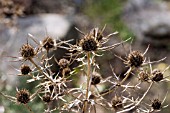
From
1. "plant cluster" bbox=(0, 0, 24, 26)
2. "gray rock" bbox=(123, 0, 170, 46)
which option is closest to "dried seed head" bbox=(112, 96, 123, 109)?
"plant cluster" bbox=(0, 0, 24, 26)

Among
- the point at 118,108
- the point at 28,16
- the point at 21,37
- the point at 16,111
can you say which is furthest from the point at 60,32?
the point at 118,108

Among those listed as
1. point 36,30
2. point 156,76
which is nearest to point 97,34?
point 156,76

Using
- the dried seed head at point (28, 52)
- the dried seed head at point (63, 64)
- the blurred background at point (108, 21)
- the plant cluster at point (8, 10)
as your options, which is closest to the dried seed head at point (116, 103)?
the dried seed head at point (63, 64)

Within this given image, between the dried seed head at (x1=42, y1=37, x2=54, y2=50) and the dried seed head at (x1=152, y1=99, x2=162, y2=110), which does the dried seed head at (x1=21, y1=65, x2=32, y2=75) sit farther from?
the dried seed head at (x1=152, y1=99, x2=162, y2=110)

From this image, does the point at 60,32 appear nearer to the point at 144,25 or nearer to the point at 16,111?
the point at 144,25

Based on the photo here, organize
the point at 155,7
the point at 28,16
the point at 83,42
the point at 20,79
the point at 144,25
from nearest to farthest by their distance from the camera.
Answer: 1. the point at 83,42
2. the point at 20,79
3. the point at 28,16
4. the point at 144,25
5. the point at 155,7

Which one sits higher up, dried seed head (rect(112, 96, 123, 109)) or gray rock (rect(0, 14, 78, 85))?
dried seed head (rect(112, 96, 123, 109))

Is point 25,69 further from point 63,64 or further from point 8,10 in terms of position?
point 8,10

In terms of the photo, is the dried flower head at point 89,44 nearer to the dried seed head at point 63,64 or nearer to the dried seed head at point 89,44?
the dried seed head at point 89,44
